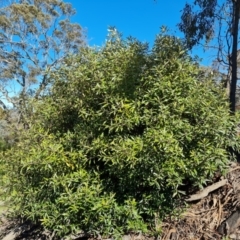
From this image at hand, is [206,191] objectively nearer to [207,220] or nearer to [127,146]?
[207,220]

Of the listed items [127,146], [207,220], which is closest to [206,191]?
[207,220]

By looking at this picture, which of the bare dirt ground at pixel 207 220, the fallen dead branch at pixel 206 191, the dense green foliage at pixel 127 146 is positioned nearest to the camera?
the dense green foliage at pixel 127 146

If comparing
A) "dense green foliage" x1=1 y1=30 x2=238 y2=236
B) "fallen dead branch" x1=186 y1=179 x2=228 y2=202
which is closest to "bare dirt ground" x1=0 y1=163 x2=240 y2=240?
"fallen dead branch" x1=186 y1=179 x2=228 y2=202

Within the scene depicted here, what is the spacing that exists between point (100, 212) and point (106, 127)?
3.70 ft

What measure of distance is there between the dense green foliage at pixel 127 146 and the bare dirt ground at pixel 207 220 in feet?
0.93

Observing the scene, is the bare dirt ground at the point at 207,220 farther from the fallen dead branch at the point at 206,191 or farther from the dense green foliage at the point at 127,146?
the dense green foliage at the point at 127,146

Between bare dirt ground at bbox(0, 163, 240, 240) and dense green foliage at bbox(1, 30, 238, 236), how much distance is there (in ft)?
0.93

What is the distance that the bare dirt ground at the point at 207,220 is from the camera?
4418 mm

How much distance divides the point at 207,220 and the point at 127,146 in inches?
67.2

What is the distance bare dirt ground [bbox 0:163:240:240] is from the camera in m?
4.42

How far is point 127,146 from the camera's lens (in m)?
4.20

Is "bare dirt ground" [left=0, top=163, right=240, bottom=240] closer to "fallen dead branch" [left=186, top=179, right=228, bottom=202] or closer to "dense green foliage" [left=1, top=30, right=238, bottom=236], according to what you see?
"fallen dead branch" [left=186, top=179, right=228, bottom=202]

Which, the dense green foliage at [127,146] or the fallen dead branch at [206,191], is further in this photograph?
the fallen dead branch at [206,191]

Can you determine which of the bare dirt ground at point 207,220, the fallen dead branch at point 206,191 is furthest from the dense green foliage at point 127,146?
the fallen dead branch at point 206,191
